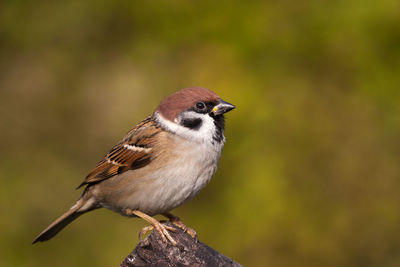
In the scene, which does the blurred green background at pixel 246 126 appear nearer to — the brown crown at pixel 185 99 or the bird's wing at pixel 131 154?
the bird's wing at pixel 131 154

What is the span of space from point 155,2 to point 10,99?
1.81m

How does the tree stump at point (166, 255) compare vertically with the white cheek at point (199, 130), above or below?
below

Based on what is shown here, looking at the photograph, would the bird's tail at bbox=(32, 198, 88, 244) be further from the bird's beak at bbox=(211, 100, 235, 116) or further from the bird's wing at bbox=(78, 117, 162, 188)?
the bird's beak at bbox=(211, 100, 235, 116)

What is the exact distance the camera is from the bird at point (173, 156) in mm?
3768

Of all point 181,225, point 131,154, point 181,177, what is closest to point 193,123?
point 181,177

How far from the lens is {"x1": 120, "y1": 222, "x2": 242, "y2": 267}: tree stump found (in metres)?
3.08

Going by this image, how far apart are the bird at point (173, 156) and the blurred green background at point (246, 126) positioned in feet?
5.99

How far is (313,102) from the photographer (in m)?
5.94

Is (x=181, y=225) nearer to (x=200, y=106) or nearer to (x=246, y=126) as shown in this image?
(x=200, y=106)

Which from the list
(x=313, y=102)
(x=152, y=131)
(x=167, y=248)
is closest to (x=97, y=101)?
(x=313, y=102)

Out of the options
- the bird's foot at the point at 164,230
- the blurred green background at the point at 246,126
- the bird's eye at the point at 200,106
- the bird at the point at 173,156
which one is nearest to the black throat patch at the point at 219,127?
the bird at the point at 173,156

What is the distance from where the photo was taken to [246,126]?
5.76 metres

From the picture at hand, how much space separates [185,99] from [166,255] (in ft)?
3.50

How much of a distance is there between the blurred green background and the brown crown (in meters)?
1.93
